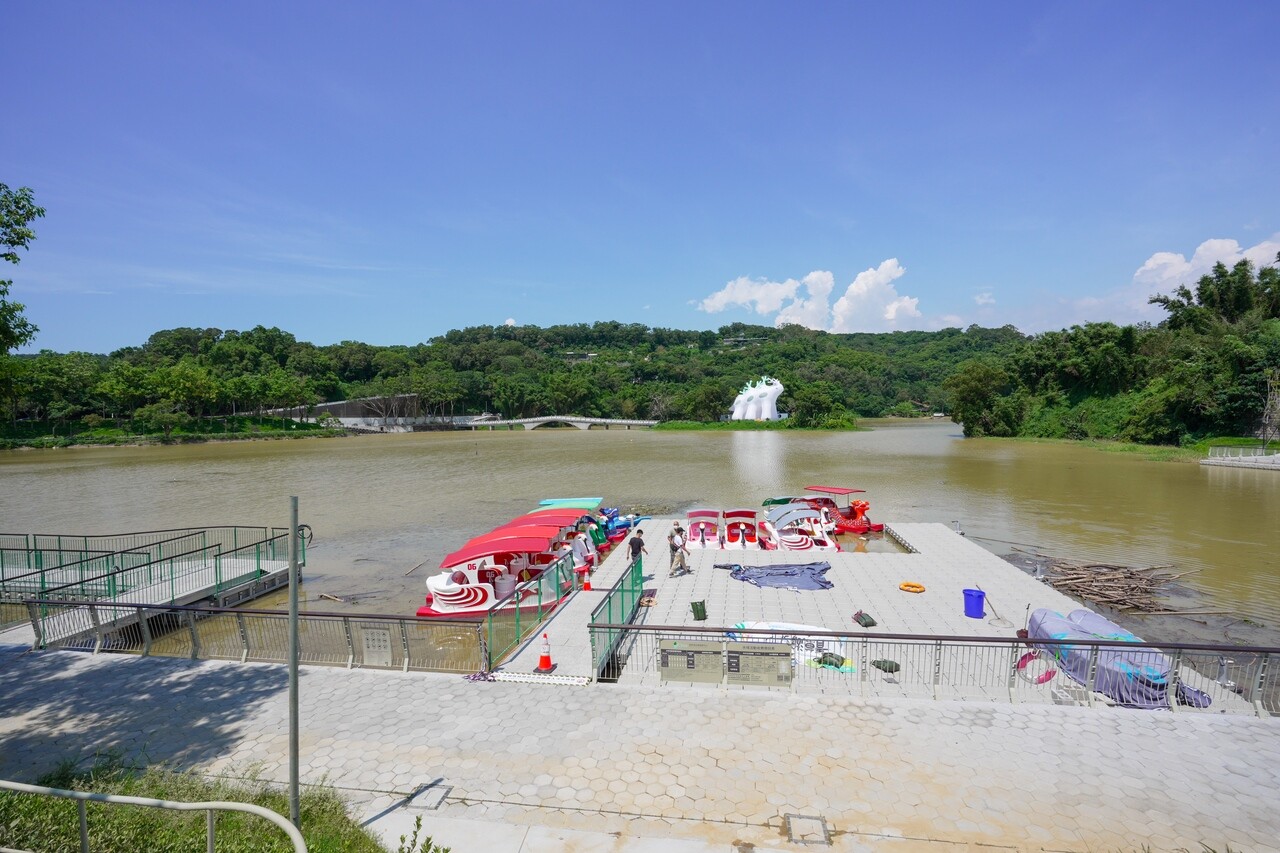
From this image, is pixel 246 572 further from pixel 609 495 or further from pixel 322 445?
pixel 322 445

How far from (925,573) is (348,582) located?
17.3m

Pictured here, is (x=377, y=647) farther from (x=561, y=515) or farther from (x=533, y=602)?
(x=561, y=515)

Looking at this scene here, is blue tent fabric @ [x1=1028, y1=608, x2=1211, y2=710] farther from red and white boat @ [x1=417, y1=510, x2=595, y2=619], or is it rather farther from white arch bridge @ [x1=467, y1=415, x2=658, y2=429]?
white arch bridge @ [x1=467, y1=415, x2=658, y2=429]

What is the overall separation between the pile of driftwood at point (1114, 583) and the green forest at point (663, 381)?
24.6 metres

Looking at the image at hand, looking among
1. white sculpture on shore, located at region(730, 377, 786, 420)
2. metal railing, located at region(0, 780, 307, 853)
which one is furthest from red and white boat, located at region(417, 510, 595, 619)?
white sculpture on shore, located at region(730, 377, 786, 420)

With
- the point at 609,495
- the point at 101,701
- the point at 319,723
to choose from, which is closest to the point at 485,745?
the point at 319,723

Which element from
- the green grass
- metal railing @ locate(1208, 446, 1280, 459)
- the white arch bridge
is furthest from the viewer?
the white arch bridge

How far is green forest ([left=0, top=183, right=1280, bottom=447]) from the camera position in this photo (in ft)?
174

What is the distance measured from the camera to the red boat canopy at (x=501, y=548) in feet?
51.9

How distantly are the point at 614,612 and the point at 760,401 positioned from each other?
93.9 m

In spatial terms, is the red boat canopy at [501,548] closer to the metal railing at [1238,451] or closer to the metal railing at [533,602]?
the metal railing at [533,602]

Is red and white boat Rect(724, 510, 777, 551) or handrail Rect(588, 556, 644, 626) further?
red and white boat Rect(724, 510, 777, 551)

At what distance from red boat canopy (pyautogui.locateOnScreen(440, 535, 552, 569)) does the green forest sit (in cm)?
940

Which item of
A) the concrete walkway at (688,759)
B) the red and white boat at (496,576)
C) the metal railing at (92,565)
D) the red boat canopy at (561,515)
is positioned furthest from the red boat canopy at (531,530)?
the metal railing at (92,565)
